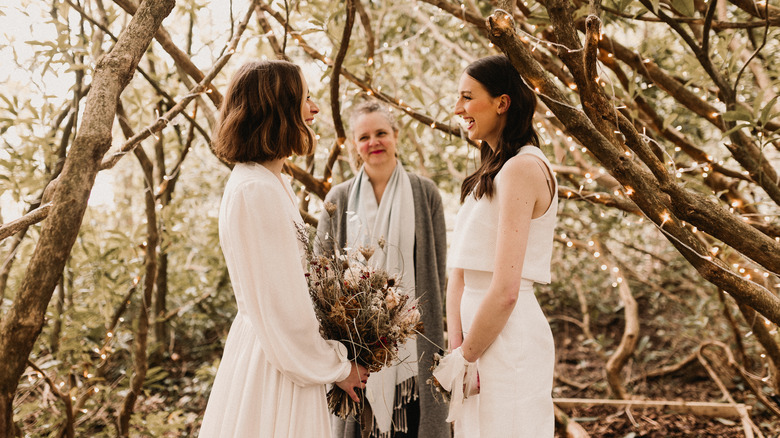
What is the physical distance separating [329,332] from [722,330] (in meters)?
4.11

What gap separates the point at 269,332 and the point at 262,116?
0.56 meters

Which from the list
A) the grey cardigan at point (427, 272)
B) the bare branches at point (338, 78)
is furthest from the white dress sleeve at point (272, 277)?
the bare branches at point (338, 78)

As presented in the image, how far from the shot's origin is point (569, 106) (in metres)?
1.37

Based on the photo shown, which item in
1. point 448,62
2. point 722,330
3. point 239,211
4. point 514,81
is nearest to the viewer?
point 239,211

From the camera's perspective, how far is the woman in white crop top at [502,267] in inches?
53.3

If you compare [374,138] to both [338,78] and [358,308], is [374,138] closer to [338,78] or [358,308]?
[338,78]

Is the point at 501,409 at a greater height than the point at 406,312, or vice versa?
the point at 406,312

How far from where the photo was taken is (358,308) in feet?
4.63

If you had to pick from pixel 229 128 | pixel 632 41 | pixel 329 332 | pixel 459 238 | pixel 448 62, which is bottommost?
pixel 329 332

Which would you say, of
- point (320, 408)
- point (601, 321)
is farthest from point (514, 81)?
point (601, 321)

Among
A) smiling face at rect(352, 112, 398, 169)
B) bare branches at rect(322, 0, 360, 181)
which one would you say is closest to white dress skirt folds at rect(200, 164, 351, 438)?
smiling face at rect(352, 112, 398, 169)

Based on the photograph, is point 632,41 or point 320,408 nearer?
point 320,408

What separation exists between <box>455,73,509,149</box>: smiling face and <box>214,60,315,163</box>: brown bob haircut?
1.56 ft

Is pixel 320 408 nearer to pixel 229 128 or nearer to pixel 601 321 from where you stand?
pixel 229 128
